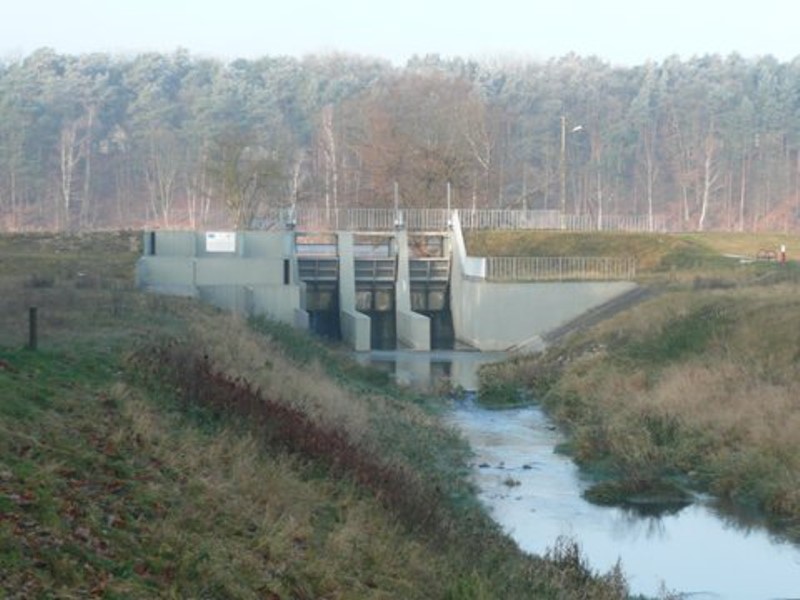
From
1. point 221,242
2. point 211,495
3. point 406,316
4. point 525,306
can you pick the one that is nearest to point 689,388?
point 211,495

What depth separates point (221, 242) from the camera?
49.7m

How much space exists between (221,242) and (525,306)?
1102 cm

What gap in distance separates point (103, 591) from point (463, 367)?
35345 mm

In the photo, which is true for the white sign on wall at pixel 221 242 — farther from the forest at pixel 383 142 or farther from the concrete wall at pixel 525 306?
the forest at pixel 383 142

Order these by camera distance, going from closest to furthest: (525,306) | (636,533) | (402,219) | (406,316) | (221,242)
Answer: (636,533)
(525,306)
(221,242)
(406,316)
(402,219)

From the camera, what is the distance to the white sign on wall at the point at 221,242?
49656 millimetres

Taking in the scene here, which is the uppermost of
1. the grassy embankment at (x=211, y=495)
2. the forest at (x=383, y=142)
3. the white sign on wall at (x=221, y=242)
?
the forest at (x=383, y=142)

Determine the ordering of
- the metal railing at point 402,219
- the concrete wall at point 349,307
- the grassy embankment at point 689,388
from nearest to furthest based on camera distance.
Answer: the grassy embankment at point 689,388 → the concrete wall at point 349,307 → the metal railing at point 402,219

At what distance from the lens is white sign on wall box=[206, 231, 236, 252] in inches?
1955

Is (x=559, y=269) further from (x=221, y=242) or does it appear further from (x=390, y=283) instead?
(x=221, y=242)

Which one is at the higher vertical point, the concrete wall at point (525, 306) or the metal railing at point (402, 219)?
the metal railing at point (402, 219)

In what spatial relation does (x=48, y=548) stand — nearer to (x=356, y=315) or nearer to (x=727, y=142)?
(x=356, y=315)

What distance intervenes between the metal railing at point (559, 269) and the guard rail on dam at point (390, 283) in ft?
0.15

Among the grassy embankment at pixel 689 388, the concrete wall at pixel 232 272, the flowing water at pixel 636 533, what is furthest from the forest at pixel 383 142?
the flowing water at pixel 636 533
